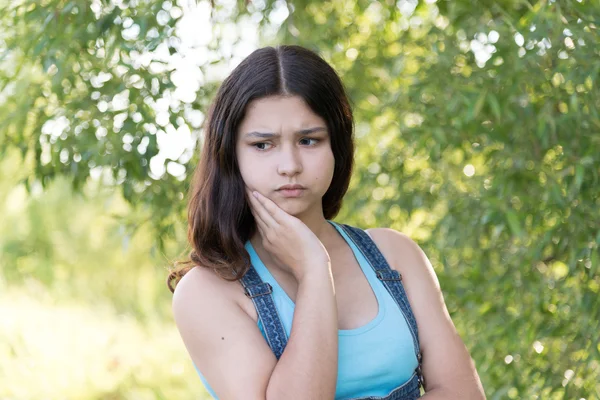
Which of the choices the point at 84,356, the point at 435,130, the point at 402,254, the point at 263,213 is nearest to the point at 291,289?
the point at 263,213

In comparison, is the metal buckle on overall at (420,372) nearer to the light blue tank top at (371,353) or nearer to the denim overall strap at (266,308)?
the light blue tank top at (371,353)

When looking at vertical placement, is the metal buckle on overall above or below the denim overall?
below

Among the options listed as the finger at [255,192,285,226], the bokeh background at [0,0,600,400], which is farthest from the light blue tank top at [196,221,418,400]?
the bokeh background at [0,0,600,400]

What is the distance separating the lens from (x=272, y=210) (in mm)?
1661

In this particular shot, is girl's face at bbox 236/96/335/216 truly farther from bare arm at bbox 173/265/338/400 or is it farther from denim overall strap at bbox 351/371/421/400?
denim overall strap at bbox 351/371/421/400

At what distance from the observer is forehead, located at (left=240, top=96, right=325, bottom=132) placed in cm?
164

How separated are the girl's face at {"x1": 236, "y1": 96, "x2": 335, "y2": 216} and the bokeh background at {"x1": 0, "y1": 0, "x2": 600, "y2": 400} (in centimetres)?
49

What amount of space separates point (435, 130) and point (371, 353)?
128 cm

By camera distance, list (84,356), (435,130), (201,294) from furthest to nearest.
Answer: (84,356) < (435,130) < (201,294)

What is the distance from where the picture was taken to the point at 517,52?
2471 mm

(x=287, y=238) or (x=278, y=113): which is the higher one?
(x=278, y=113)

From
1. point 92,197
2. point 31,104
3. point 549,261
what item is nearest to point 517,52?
point 549,261

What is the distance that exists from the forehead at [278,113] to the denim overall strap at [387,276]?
1.02 feet

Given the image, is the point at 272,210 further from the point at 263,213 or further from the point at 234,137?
the point at 234,137
